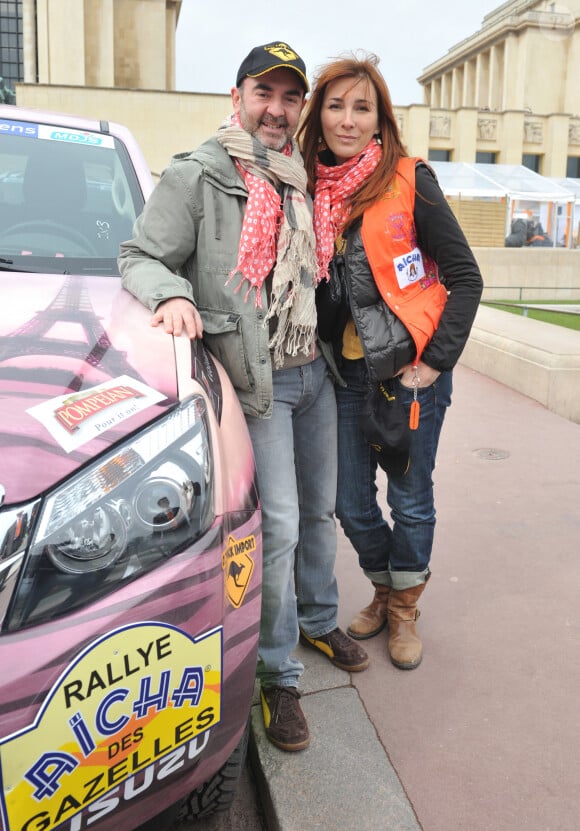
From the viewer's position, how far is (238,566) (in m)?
1.66

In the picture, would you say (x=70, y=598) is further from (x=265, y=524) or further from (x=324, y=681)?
(x=324, y=681)

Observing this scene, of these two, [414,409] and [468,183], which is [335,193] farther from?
[468,183]

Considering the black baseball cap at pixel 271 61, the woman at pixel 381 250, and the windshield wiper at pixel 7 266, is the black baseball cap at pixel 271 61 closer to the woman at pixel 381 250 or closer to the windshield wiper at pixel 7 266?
the woman at pixel 381 250

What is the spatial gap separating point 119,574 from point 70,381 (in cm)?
48

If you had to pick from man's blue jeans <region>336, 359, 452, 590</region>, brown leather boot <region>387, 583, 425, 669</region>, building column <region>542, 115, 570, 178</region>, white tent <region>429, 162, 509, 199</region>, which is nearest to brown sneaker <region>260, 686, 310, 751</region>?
brown leather boot <region>387, 583, 425, 669</region>

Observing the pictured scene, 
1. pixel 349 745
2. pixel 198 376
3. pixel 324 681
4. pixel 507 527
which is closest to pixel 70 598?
pixel 198 376

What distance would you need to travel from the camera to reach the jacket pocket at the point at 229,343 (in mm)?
2111

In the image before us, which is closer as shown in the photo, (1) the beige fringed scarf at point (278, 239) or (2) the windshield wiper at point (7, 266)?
(1) the beige fringed scarf at point (278, 239)

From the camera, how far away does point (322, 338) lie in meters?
2.48

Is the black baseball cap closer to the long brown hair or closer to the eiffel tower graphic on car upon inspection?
the long brown hair

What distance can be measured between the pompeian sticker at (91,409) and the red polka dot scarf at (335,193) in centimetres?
90

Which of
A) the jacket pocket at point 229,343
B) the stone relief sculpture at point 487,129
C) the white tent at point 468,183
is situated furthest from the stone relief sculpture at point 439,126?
the jacket pocket at point 229,343

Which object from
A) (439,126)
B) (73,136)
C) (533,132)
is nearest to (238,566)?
(73,136)

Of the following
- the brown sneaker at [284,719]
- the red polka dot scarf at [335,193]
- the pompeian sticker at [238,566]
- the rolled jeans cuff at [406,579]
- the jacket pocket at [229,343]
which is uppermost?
the red polka dot scarf at [335,193]
